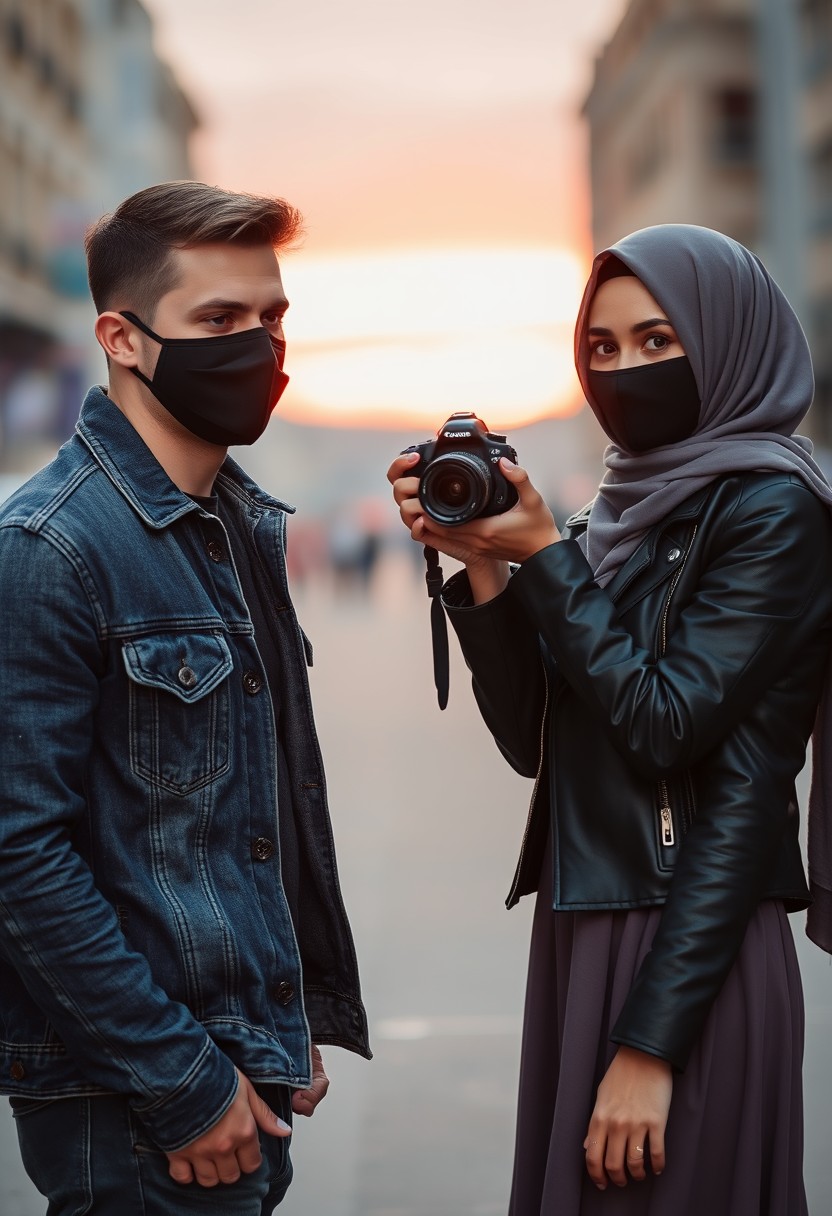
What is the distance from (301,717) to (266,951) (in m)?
0.42

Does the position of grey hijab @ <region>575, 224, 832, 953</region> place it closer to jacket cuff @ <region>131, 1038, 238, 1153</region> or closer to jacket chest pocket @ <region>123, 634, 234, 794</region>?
jacket chest pocket @ <region>123, 634, 234, 794</region>

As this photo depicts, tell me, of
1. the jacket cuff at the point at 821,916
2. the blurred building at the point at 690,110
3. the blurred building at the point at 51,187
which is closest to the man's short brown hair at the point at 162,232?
the jacket cuff at the point at 821,916

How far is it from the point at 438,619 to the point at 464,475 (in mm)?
339

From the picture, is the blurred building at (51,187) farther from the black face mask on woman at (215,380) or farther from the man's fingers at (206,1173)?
the man's fingers at (206,1173)

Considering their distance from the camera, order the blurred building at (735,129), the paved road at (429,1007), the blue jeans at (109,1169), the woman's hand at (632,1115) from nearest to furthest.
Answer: the blue jeans at (109,1169), the woman's hand at (632,1115), the paved road at (429,1007), the blurred building at (735,129)

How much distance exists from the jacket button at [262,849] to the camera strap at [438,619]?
40 cm

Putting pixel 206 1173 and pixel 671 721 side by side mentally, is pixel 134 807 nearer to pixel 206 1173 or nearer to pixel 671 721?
pixel 206 1173

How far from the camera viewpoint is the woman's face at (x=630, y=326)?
2084mm

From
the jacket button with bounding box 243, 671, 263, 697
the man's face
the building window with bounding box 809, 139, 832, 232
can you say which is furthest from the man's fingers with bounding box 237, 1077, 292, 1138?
the building window with bounding box 809, 139, 832, 232

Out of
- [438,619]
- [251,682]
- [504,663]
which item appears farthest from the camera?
[438,619]

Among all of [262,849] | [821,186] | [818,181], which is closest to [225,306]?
[262,849]

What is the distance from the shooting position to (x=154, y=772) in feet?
5.95

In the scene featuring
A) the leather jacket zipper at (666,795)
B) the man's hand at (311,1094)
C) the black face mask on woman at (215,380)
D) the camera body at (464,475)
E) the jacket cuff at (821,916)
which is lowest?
the man's hand at (311,1094)

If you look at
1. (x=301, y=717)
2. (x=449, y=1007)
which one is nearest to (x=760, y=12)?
(x=449, y=1007)
